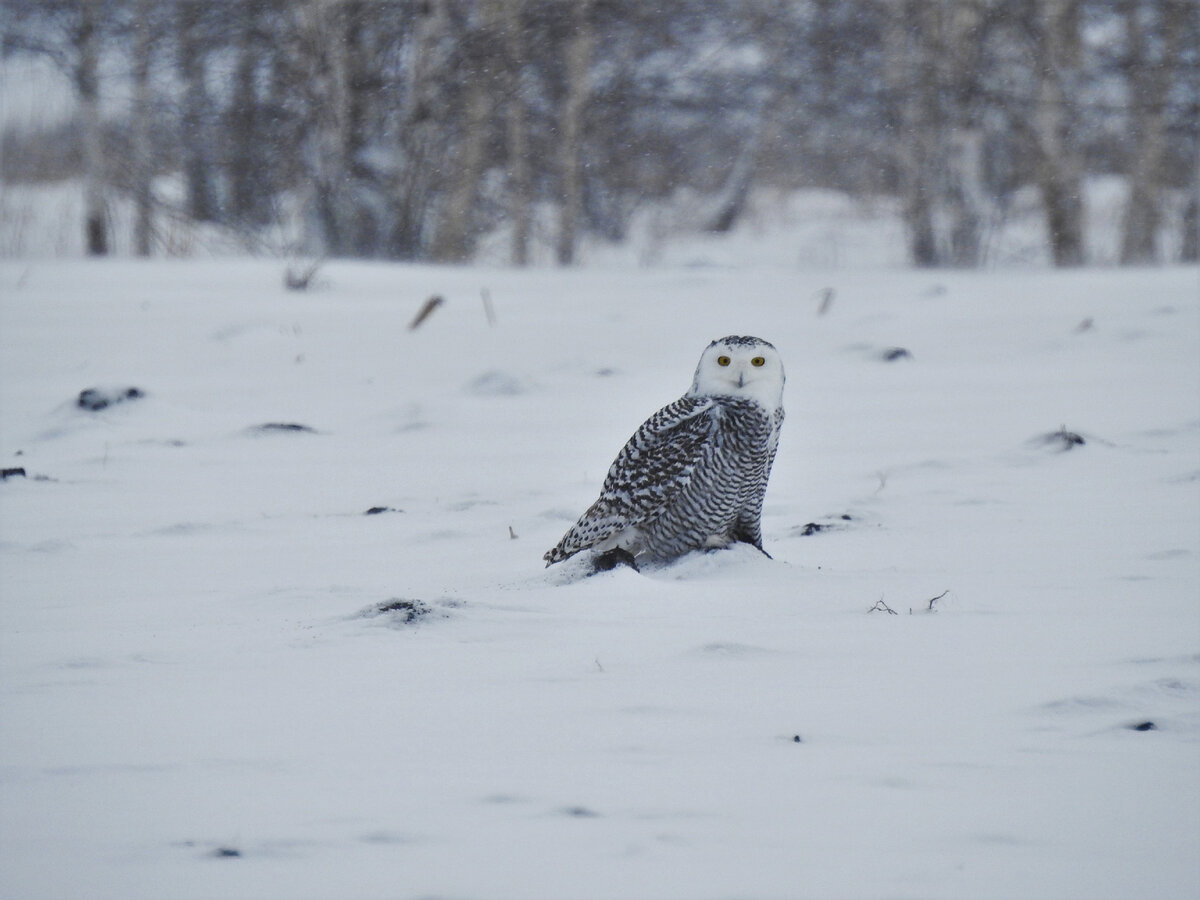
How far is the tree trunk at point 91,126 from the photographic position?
567 inches

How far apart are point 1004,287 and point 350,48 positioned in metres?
7.25

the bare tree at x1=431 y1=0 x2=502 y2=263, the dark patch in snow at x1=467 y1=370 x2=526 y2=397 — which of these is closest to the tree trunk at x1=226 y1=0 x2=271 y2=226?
the bare tree at x1=431 y1=0 x2=502 y2=263

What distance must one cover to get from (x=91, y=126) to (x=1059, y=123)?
1056 cm

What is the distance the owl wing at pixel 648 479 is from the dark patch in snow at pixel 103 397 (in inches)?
119

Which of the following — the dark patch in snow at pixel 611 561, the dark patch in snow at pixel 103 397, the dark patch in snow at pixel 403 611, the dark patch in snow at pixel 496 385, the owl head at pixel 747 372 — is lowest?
the dark patch in snow at pixel 403 611

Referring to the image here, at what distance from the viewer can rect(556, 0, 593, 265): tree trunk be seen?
586 inches

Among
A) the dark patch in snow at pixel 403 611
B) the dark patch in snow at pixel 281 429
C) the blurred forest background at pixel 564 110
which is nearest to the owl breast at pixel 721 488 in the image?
the dark patch in snow at pixel 403 611

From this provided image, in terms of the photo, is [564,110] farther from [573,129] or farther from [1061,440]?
[1061,440]

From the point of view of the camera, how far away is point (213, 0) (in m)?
13.5

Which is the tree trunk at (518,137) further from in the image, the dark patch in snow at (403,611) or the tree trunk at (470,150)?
the dark patch in snow at (403,611)

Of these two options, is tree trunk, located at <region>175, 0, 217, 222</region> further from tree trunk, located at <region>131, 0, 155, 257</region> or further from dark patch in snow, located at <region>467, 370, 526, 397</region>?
dark patch in snow, located at <region>467, 370, 526, 397</region>

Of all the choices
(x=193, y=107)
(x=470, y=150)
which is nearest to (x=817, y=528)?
(x=470, y=150)

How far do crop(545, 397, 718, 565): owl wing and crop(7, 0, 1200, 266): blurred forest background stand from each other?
27.5 feet

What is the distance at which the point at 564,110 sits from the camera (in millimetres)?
15844
